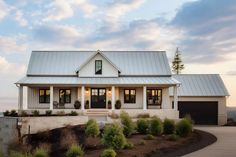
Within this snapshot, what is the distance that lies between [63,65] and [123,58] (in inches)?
255

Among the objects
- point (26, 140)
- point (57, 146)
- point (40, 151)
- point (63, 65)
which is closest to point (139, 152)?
point (40, 151)

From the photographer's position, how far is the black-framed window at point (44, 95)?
3581 centimetres

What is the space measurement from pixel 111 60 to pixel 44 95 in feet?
25.2

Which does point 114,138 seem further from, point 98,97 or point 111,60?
point 111,60

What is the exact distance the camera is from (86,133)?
22.0m

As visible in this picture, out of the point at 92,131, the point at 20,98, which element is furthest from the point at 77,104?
the point at 92,131

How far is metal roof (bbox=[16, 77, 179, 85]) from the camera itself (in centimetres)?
3362

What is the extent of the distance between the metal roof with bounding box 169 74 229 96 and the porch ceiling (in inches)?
172

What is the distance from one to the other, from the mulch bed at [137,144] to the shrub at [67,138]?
225 millimetres

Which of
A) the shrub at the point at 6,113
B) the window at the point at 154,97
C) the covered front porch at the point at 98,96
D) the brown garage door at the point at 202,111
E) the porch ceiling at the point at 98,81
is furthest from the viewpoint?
the brown garage door at the point at 202,111

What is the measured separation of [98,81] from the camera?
34031mm

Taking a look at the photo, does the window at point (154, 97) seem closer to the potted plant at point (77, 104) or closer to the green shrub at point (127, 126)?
the potted plant at point (77, 104)

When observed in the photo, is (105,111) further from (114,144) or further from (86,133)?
(114,144)

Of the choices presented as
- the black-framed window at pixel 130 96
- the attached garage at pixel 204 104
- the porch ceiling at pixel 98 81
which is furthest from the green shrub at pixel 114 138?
the attached garage at pixel 204 104
